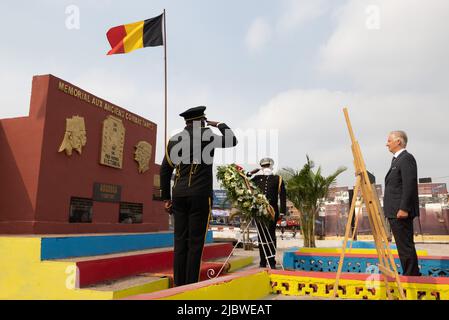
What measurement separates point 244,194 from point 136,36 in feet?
22.2

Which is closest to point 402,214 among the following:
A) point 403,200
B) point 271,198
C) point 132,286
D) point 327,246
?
point 403,200

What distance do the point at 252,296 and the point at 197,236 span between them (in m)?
0.83

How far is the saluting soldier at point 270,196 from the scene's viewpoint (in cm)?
584

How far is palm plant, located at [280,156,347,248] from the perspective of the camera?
13672 mm

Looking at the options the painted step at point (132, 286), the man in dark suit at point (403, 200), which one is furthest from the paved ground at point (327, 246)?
the man in dark suit at point (403, 200)

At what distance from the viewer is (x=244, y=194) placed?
5.43m

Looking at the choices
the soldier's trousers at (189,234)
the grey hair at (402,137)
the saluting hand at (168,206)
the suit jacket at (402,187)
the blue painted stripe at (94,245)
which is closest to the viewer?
the soldier's trousers at (189,234)

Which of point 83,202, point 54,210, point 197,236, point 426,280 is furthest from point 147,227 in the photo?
point 426,280

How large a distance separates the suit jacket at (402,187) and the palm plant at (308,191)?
375 inches

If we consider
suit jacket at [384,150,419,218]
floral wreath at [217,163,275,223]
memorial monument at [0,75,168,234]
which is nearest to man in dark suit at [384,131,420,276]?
suit jacket at [384,150,419,218]

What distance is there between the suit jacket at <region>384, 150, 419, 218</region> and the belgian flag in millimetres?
7948

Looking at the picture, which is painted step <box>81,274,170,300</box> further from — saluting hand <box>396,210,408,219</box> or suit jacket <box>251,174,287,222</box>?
saluting hand <box>396,210,408,219</box>

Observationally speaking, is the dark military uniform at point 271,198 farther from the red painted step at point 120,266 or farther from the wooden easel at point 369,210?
the wooden easel at point 369,210

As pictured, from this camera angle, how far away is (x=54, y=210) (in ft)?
20.8
